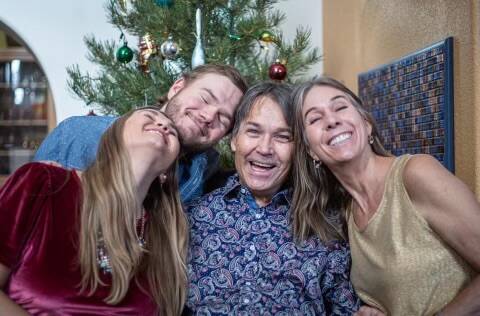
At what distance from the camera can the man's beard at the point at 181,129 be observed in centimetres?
171

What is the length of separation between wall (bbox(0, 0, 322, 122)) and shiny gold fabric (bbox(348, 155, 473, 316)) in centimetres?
249

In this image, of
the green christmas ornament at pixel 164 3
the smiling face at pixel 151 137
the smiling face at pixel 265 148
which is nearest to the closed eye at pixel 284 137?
the smiling face at pixel 265 148

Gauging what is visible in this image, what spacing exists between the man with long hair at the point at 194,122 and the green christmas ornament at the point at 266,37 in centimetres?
74

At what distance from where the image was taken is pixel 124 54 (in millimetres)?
2514

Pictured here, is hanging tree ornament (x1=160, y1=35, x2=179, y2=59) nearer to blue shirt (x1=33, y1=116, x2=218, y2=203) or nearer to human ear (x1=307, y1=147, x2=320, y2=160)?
blue shirt (x1=33, y1=116, x2=218, y2=203)

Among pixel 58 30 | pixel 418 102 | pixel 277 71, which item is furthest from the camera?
pixel 58 30

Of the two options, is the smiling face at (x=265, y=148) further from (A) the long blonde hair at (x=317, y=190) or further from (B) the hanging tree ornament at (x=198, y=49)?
(B) the hanging tree ornament at (x=198, y=49)

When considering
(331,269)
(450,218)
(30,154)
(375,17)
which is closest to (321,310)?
(331,269)

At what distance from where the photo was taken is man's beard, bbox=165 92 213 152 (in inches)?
67.1

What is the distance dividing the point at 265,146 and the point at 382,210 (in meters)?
0.39

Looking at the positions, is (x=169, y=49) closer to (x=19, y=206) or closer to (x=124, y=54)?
(x=124, y=54)

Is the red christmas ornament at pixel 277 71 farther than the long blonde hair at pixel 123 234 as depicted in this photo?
Yes

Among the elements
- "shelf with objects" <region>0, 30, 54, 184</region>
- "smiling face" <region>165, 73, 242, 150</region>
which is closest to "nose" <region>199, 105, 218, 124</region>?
"smiling face" <region>165, 73, 242, 150</region>

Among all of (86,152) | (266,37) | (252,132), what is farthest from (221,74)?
(266,37)
